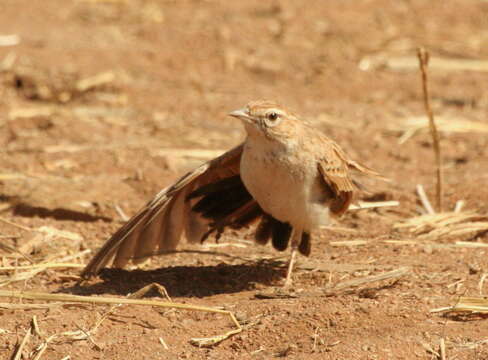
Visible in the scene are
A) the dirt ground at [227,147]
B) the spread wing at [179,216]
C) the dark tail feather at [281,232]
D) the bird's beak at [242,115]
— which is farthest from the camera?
the dark tail feather at [281,232]

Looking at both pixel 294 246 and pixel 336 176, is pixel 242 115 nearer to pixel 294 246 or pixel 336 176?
pixel 336 176

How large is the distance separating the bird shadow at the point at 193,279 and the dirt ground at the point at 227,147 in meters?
0.02

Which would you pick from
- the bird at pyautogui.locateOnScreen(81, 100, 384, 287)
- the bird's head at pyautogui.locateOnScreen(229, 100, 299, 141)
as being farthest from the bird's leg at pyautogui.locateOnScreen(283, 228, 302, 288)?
the bird's head at pyautogui.locateOnScreen(229, 100, 299, 141)

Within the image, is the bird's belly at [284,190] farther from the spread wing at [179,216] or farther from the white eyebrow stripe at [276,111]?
the spread wing at [179,216]

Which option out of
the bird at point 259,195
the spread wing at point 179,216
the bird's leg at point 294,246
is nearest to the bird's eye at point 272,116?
the bird at point 259,195

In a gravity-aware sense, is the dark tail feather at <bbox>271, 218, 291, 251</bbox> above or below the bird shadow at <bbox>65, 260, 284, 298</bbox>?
above

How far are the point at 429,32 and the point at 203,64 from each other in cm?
327

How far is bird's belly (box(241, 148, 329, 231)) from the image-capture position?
18.5 feet

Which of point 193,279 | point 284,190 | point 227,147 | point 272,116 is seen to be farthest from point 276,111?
point 227,147

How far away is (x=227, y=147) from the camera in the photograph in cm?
917

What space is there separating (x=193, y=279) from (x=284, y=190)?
0.92 metres

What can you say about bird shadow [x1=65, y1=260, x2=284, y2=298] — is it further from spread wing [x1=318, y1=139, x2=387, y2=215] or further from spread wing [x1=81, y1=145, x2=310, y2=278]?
spread wing [x1=318, y1=139, x2=387, y2=215]

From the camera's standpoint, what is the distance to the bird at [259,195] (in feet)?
18.6

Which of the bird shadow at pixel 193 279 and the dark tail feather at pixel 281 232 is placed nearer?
the bird shadow at pixel 193 279
